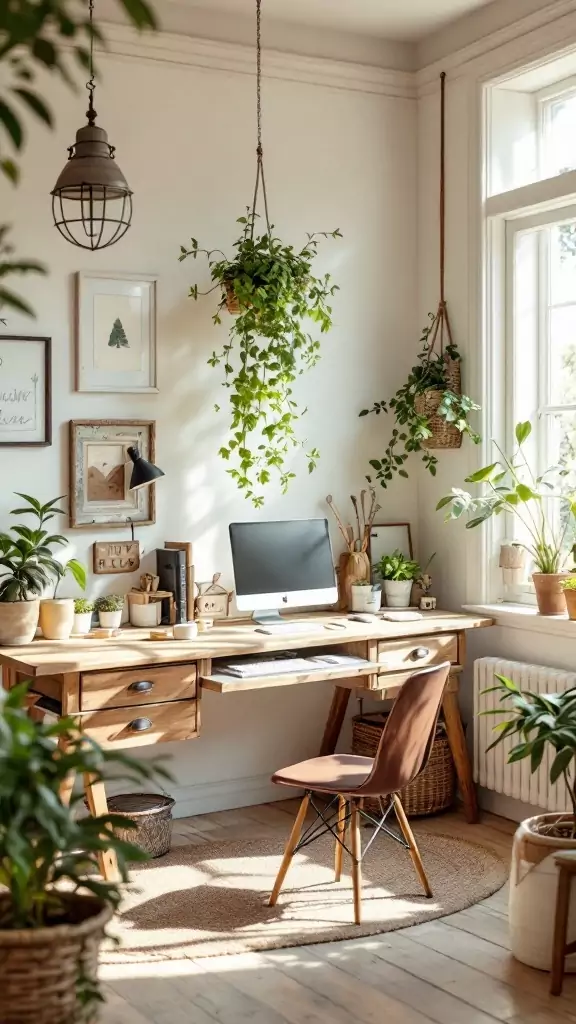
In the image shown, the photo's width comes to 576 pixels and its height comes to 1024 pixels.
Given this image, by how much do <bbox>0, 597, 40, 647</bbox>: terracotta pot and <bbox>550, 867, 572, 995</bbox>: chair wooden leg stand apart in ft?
6.09

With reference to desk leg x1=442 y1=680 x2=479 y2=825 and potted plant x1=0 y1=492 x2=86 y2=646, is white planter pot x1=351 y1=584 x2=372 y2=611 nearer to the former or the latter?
desk leg x1=442 y1=680 x2=479 y2=825

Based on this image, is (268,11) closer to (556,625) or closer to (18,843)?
(556,625)

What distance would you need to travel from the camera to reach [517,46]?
14.4 ft

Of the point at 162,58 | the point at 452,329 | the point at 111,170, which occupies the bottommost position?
the point at 452,329

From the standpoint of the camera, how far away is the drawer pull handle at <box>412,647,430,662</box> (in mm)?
4336

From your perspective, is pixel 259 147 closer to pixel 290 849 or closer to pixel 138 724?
pixel 138 724

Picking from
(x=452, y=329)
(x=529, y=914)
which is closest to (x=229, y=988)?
(x=529, y=914)

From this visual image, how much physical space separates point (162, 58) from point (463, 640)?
248 cm

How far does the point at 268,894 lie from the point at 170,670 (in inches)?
30.6

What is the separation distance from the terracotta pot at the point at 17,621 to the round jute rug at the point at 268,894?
2.88 ft

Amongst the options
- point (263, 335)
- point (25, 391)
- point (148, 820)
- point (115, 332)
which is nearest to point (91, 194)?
point (115, 332)

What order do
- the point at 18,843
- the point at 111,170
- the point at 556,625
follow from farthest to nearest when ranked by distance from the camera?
the point at 556,625 < the point at 111,170 < the point at 18,843

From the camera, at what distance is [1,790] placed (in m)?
1.52

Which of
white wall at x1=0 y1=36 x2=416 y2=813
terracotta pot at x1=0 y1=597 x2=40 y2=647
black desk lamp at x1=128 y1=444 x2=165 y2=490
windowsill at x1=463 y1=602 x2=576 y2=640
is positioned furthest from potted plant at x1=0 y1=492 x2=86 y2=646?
windowsill at x1=463 y1=602 x2=576 y2=640
